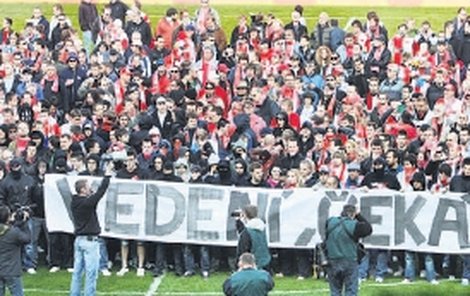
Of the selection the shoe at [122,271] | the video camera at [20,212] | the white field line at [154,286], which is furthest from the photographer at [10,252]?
the shoe at [122,271]

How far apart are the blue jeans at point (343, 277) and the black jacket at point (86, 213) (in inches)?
126

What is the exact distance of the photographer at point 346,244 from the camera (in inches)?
752

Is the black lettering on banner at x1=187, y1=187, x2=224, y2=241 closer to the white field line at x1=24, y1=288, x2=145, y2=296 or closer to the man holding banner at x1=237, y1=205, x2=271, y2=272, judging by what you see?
the white field line at x1=24, y1=288, x2=145, y2=296

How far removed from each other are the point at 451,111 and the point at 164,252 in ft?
17.6

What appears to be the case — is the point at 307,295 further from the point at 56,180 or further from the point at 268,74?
the point at 268,74

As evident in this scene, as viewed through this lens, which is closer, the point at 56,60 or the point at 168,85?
the point at 168,85

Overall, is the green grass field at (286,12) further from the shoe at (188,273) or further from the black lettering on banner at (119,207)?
the shoe at (188,273)

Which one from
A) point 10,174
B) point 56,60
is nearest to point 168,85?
point 56,60

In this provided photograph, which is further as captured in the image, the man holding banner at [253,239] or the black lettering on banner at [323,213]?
the black lettering on banner at [323,213]

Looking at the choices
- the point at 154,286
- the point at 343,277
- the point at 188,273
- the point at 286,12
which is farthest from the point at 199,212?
the point at 286,12

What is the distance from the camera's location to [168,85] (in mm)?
25688

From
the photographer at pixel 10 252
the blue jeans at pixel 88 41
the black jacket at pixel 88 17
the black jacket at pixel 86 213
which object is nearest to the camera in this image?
the photographer at pixel 10 252

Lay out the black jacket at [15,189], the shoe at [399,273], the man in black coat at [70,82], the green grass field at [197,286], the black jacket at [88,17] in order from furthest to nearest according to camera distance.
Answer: the black jacket at [88,17] < the man in black coat at [70,82] < the shoe at [399,273] < the black jacket at [15,189] < the green grass field at [197,286]

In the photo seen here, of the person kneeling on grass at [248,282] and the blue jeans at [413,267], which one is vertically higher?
the person kneeling on grass at [248,282]
